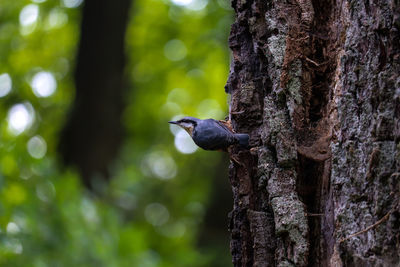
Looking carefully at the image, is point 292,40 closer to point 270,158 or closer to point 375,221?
point 270,158

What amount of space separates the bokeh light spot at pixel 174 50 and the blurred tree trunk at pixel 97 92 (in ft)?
10.5

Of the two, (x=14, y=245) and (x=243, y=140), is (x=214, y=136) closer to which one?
(x=243, y=140)

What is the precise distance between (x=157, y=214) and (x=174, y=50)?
309 cm

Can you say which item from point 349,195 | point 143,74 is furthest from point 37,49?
point 349,195

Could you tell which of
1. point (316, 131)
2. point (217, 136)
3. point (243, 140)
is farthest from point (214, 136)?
point (316, 131)

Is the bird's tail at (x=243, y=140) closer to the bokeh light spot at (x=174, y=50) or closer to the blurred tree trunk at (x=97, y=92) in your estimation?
the blurred tree trunk at (x=97, y=92)

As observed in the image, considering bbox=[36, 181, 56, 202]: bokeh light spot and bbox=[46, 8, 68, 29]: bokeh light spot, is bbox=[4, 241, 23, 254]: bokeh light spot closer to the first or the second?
bbox=[36, 181, 56, 202]: bokeh light spot

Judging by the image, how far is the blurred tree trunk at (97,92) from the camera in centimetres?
726

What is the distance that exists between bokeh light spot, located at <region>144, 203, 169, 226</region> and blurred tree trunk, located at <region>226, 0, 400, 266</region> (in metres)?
7.68

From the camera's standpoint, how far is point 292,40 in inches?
75.5

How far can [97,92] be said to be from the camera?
740 centimetres

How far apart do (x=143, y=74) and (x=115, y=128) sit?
11.2 feet

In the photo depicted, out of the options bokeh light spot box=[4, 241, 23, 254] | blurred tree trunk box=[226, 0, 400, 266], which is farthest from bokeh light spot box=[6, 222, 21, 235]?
blurred tree trunk box=[226, 0, 400, 266]

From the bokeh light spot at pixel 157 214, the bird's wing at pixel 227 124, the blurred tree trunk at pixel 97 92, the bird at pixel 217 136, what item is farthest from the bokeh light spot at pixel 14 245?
the bokeh light spot at pixel 157 214
